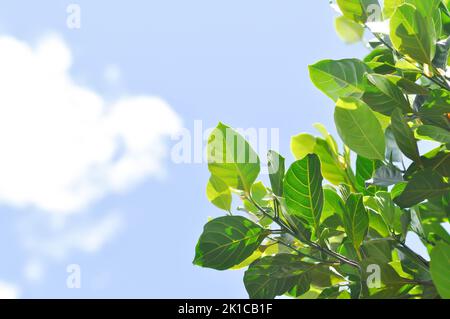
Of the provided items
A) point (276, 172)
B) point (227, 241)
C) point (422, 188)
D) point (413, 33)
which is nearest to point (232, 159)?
point (276, 172)

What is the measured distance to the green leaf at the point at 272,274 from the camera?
7.15 ft

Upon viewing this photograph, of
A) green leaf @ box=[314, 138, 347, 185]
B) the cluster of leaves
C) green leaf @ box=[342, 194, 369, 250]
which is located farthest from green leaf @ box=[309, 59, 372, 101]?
green leaf @ box=[342, 194, 369, 250]

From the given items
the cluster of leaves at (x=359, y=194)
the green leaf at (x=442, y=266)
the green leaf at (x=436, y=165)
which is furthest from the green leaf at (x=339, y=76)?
the green leaf at (x=442, y=266)

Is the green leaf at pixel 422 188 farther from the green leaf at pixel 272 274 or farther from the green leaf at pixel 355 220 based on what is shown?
the green leaf at pixel 272 274

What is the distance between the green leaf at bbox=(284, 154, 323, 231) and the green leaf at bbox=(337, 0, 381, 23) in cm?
78

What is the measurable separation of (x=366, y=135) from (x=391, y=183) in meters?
0.18

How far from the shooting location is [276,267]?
2186 mm

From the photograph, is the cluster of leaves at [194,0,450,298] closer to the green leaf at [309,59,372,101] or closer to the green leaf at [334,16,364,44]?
the green leaf at [309,59,372,101]

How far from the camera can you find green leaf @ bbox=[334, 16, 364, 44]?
8.70ft
